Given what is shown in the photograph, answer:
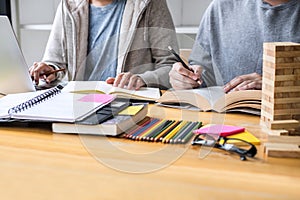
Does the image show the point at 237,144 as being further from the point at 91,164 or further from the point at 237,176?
the point at 91,164

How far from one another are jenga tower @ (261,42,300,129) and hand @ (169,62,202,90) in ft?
1.20

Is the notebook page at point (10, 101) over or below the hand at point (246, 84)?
below

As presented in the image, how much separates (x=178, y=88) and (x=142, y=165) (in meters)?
0.56

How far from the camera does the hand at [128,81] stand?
4.05 feet

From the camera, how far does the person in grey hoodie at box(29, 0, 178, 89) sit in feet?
5.28

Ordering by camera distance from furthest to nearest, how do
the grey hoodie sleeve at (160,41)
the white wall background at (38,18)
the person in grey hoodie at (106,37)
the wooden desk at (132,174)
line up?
1. the white wall background at (38,18)
2. the person in grey hoodie at (106,37)
3. the grey hoodie sleeve at (160,41)
4. the wooden desk at (132,174)

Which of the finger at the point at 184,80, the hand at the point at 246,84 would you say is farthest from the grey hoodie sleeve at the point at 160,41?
the hand at the point at 246,84

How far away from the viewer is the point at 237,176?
64 centimetres

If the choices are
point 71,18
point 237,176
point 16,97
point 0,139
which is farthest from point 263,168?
point 71,18

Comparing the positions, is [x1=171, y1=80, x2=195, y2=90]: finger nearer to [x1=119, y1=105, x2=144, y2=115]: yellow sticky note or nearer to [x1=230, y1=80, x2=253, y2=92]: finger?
[x1=230, y1=80, x2=253, y2=92]: finger

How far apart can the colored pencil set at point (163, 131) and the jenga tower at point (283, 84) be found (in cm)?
16

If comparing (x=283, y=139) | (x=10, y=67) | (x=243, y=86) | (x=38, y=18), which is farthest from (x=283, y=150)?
(x=38, y=18)

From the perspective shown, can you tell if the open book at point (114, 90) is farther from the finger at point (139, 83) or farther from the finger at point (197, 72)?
the finger at point (197, 72)

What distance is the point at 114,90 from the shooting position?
45.8 inches
